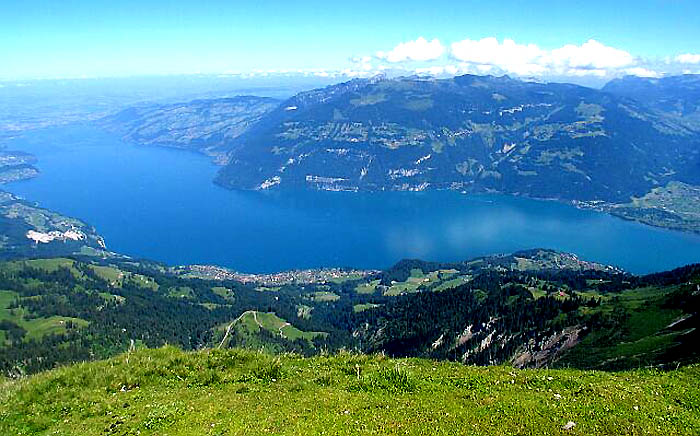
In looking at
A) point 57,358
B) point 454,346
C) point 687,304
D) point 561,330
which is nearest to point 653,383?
point 687,304

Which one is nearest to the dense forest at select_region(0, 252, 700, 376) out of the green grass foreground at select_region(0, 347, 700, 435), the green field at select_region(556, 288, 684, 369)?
the green field at select_region(556, 288, 684, 369)

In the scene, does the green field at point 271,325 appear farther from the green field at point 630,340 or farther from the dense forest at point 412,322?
the green field at point 630,340

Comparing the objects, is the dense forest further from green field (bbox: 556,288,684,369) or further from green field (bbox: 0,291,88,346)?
green field (bbox: 0,291,88,346)

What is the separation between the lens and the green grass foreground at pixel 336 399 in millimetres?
14812

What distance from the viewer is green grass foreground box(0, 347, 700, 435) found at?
48.6 feet

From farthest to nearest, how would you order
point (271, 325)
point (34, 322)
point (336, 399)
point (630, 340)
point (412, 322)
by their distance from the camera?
point (271, 325)
point (34, 322)
point (412, 322)
point (630, 340)
point (336, 399)

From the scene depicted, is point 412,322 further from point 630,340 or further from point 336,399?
point 336,399

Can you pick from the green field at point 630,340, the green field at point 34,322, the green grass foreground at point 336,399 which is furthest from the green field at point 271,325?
the green grass foreground at point 336,399

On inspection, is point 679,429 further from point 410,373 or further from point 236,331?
point 236,331

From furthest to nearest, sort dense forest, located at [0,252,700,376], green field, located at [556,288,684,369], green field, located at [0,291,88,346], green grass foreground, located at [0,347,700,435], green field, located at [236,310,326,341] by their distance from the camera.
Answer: green field, located at [236,310,326,341]
green field, located at [0,291,88,346]
dense forest, located at [0,252,700,376]
green field, located at [556,288,684,369]
green grass foreground, located at [0,347,700,435]

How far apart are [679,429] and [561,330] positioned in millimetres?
88100

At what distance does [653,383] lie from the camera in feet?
59.3

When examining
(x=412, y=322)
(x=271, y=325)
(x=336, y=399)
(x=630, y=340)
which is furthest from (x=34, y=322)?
(x=336, y=399)

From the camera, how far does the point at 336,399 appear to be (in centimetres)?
1734
